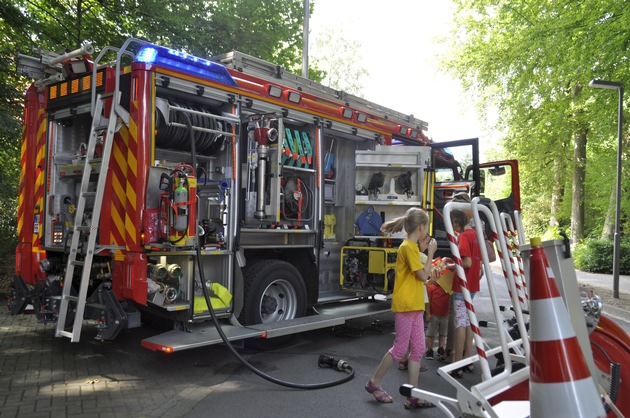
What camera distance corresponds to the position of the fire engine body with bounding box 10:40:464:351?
204 inches

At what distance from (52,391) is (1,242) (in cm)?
721

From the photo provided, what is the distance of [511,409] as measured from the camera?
3076 millimetres

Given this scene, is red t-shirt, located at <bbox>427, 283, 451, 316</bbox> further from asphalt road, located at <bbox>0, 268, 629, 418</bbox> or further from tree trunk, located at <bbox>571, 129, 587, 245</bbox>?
tree trunk, located at <bbox>571, 129, 587, 245</bbox>

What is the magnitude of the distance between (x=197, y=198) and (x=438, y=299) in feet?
9.48

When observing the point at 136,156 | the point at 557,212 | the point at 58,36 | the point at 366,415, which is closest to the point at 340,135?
the point at 136,156

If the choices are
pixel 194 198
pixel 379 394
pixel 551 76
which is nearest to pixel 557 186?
pixel 551 76

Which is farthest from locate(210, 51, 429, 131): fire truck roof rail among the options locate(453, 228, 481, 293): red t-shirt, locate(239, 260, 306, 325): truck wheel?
locate(453, 228, 481, 293): red t-shirt

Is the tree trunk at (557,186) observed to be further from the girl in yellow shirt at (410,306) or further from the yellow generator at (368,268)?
the girl in yellow shirt at (410,306)

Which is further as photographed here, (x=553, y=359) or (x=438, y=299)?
(x=438, y=299)

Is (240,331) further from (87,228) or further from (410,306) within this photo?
(410,306)

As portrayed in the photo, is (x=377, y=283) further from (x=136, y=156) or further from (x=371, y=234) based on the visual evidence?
(x=136, y=156)

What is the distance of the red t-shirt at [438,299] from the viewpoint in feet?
20.0

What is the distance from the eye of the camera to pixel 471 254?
5.51 m

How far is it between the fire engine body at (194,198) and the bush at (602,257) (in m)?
14.0
